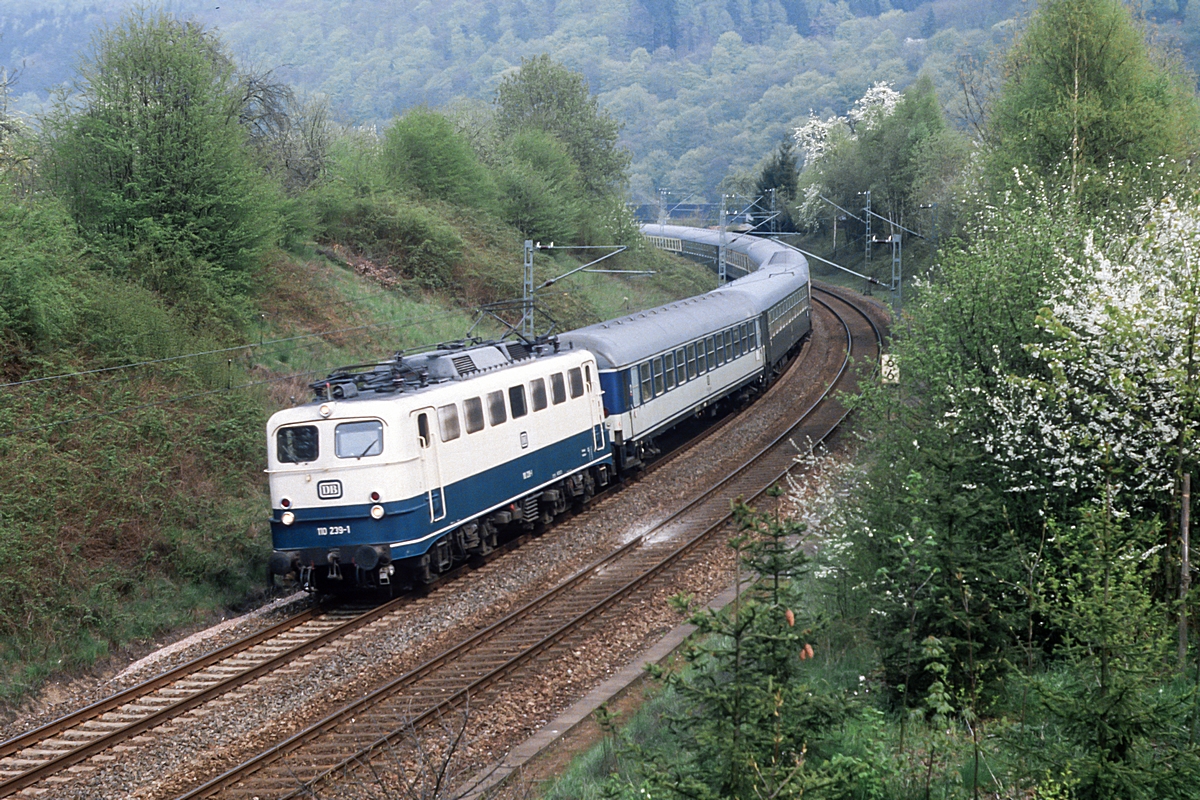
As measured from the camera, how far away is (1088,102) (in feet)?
107

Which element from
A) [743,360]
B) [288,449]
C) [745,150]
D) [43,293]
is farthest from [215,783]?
[745,150]

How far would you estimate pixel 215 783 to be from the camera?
10406 mm

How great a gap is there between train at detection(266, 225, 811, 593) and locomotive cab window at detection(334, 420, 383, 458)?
0.05ft

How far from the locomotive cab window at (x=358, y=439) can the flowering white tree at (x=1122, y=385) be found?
8.46m

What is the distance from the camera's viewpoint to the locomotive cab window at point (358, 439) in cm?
1608

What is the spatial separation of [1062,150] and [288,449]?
25.5m

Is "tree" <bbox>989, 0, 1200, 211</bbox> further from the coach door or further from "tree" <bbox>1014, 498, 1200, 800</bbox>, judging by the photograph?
"tree" <bbox>1014, 498, 1200, 800</bbox>

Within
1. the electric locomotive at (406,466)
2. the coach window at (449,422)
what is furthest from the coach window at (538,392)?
the coach window at (449,422)

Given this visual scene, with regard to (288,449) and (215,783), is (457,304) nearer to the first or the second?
(288,449)

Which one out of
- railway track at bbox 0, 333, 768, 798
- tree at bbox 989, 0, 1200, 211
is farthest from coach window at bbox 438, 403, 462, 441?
tree at bbox 989, 0, 1200, 211

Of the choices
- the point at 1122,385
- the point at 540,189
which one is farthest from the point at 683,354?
the point at 540,189

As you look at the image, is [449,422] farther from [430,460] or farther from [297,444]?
[297,444]

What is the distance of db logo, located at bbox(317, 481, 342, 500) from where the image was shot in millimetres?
16188

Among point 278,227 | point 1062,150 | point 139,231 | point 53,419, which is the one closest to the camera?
point 53,419
